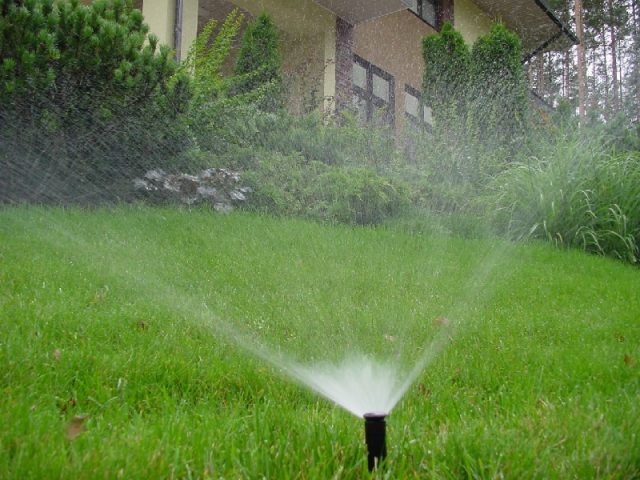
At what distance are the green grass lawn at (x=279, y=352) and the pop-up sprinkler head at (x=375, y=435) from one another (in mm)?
93

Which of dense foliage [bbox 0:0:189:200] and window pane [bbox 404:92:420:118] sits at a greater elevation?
window pane [bbox 404:92:420:118]

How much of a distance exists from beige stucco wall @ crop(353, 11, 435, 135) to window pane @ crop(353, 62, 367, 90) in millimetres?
273

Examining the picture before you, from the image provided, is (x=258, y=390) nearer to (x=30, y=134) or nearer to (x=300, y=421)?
(x=300, y=421)

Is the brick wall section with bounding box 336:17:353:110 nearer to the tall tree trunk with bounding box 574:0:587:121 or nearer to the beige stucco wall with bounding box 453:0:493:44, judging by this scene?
the beige stucco wall with bounding box 453:0:493:44

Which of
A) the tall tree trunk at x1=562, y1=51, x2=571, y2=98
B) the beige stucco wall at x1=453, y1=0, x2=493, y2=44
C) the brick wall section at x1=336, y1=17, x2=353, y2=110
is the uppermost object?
the tall tree trunk at x1=562, y1=51, x2=571, y2=98

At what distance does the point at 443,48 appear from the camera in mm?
11523

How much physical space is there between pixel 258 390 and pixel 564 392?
Result: 1.01 metres

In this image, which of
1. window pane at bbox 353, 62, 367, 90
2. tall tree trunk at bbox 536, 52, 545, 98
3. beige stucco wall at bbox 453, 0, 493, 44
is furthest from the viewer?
tall tree trunk at bbox 536, 52, 545, 98

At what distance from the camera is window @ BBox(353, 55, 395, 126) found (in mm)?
13625

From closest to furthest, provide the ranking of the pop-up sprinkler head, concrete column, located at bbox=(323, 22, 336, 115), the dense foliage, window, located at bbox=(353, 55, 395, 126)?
the pop-up sprinkler head → the dense foliage → concrete column, located at bbox=(323, 22, 336, 115) → window, located at bbox=(353, 55, 395, 126)

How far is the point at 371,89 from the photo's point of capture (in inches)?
562

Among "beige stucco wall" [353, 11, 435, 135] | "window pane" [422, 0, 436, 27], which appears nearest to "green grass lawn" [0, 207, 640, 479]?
"beige stucco wall" [353, 11, 435, 135]

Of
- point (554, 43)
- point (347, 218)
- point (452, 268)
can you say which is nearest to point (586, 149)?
point (347, 218)

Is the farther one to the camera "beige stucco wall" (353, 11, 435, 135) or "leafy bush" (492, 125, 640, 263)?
"beige stucco wall" (353, 11, 435, 135)
